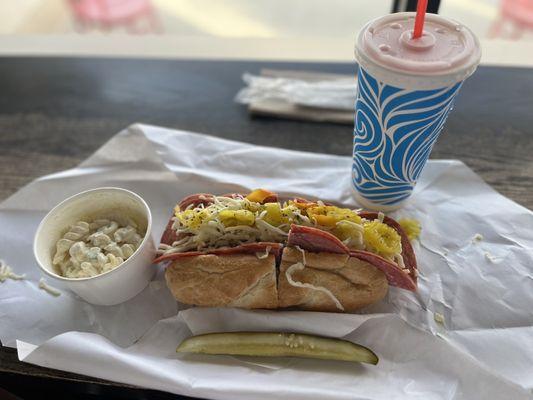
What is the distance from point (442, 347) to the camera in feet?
4.10

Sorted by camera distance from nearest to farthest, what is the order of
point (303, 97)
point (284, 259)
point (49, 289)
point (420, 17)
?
point (420, 17) → point (284, 259) → point (49, 289) → point (303, 97)

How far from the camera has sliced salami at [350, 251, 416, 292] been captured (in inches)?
49.0

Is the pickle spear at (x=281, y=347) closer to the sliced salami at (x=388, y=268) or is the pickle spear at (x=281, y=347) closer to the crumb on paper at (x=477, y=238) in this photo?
the sliced salami at (x=388, y=268)

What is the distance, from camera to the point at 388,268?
126 centimetres

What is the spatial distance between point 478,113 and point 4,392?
6.26 feet

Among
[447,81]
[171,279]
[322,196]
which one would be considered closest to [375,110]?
[447,81]

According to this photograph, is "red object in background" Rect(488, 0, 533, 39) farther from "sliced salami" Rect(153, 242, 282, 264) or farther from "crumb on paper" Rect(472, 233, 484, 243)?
"sliced salami" Rect(153, 242, 282, 264)

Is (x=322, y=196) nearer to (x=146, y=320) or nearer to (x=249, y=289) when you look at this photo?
(x=249, y=289)

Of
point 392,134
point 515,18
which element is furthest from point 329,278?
point 515,18

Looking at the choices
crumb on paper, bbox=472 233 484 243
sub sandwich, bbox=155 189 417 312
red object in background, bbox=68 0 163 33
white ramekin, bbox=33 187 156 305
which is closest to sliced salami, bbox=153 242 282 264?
sub sandwich, bbox=155 189 417 312

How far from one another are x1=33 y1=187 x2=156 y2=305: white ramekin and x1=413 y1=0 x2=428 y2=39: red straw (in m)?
0.87

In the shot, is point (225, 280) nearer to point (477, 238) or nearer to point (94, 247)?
point (94, 247)

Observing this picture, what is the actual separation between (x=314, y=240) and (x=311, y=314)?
0.22 meters

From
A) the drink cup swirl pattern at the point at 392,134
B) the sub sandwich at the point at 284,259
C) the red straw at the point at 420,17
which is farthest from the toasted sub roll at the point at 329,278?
the red straw at the point at 420,17
